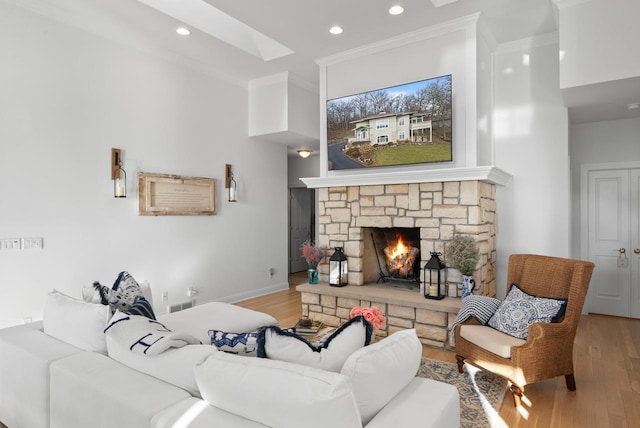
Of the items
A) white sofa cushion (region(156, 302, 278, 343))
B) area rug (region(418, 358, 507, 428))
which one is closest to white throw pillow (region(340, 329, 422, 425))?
area rug (region(418, 358, 507, 428))

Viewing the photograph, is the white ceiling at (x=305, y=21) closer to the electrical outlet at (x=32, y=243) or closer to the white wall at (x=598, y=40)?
the white wall at (x=598, y=40)

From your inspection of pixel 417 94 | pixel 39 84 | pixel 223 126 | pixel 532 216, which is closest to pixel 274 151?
pixel 223 126

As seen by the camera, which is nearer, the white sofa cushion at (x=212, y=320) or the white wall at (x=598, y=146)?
the white sofa cushion at (x=212, y=320)

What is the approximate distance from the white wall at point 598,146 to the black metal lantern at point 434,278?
222cm

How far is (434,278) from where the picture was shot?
13.1ft

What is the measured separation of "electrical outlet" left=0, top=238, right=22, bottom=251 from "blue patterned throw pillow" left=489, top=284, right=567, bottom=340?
4246mm

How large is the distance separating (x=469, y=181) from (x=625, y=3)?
6.27 feet

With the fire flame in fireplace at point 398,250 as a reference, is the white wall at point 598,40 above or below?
above

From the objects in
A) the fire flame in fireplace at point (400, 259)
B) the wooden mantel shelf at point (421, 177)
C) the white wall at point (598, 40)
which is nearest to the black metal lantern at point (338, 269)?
the fire flame in fireplace at point (400, 259)

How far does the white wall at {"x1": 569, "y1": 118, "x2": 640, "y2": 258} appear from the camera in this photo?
4.69 metres

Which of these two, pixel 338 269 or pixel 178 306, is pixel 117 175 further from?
pixel 338 269

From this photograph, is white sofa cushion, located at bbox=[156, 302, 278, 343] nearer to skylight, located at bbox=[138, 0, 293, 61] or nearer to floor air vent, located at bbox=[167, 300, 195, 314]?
floor air vent, located at bbox=[167, 300, 195, 314]

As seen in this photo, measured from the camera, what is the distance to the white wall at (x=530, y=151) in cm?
430

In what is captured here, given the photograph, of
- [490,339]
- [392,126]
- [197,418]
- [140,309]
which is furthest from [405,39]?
[197,418]
